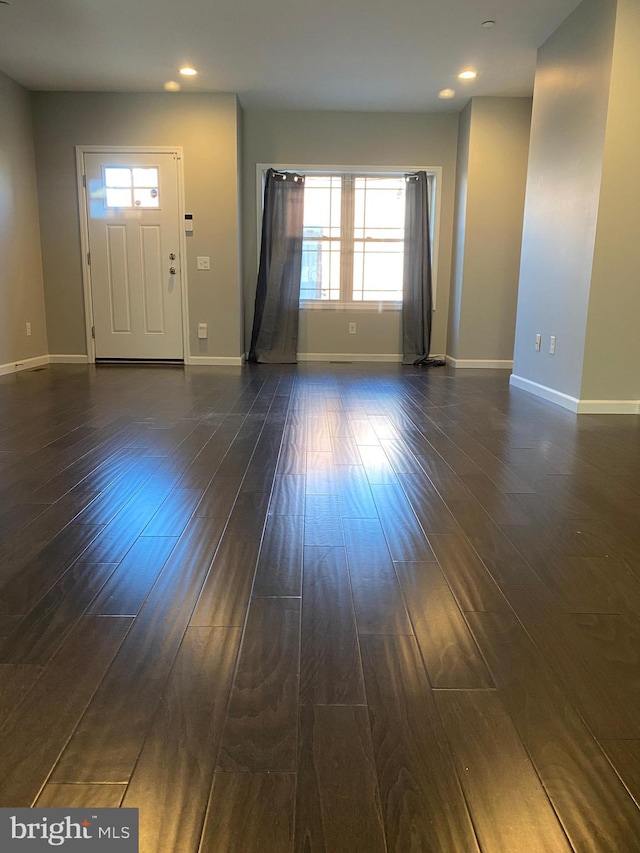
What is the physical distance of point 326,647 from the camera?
47.9 inches

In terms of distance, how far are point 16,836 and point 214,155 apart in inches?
Answer: 231

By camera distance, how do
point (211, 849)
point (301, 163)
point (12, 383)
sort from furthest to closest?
1. point (301, 163)
2. point (12, 383)
3. point (211, 849)

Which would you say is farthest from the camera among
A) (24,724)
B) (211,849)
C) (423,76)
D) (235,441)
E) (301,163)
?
(301,163)

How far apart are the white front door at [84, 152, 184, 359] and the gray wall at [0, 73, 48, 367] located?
534 millimetres

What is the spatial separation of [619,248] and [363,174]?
351 centimetres

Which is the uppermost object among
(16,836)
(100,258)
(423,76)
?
(423,76)

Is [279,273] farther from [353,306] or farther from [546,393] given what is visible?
[546,393]

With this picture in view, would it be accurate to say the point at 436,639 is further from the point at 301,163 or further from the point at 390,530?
the point at 301,163

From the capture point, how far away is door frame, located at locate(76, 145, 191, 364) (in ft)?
18.6

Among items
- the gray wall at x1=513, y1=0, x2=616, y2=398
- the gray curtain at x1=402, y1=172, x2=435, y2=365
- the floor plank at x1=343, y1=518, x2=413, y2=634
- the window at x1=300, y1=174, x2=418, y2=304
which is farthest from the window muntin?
the floor plank at x1=343, y1=518, x2=413, y2=634

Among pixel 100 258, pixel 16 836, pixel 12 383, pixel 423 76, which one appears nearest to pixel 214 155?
pixel 100 258

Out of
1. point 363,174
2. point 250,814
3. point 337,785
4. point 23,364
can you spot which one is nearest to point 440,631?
point 337,785

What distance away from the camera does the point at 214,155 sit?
5660 millimetres

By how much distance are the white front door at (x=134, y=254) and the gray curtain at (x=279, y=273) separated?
914mm
